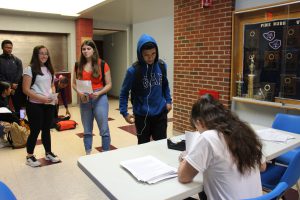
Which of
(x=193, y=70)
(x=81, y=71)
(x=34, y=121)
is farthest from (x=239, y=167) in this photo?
(x=193, y=70)

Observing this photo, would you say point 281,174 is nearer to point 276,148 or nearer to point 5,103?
point 276,148

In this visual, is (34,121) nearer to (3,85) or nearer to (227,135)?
(3,85)

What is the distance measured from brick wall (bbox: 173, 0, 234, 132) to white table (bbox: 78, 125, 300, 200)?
1.71 meters

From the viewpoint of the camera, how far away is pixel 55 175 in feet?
9.52

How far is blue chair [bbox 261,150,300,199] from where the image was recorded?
154 cm

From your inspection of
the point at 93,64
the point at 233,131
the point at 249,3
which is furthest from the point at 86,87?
the point at 249,3

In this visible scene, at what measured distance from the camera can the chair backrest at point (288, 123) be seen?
7.80ft

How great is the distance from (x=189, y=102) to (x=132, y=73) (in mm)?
1789

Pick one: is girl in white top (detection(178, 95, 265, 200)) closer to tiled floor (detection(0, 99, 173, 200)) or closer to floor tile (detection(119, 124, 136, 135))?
tiled floor (detection(0, 99, 173, 200))

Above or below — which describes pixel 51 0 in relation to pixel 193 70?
above

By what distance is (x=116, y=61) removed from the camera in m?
8.91

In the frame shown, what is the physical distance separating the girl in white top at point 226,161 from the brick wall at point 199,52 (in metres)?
2.25

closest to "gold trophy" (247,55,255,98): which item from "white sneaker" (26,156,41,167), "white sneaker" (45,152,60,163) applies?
"white sneaker" (45,152,60,163)

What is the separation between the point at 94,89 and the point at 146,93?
29.5 inches
